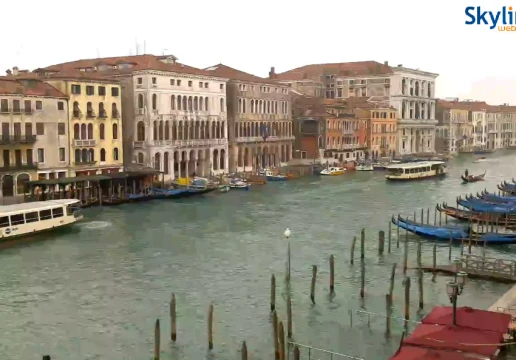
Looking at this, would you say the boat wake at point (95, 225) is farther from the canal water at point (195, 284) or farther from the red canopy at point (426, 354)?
the red canopy at point (426, 354)

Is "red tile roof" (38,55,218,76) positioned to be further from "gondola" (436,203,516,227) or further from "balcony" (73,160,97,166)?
"gondola" (436,203,516,227)

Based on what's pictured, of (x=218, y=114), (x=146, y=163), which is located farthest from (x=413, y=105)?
(x=146, y=163)

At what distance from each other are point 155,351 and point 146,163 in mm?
24013

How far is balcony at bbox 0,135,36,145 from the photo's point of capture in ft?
85.9

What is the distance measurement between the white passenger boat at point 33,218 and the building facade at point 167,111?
1188 centimetres

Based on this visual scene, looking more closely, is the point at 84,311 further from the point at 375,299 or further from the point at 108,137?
the point at 108,137

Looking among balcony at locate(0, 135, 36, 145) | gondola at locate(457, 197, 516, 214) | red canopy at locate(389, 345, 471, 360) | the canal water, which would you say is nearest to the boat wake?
the canal water

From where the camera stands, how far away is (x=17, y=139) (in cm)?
2661

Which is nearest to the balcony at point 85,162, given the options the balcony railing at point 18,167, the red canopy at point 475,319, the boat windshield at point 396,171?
the balcony railing at point 18,167

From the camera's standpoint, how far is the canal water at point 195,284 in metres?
11.4

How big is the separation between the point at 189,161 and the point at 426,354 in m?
29.4

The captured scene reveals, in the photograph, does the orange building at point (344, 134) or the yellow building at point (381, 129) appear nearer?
the orange building at point (344, 134)

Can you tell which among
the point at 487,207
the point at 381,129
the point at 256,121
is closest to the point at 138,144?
the point at 256,121

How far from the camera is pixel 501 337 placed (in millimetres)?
8766
